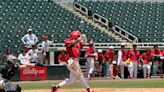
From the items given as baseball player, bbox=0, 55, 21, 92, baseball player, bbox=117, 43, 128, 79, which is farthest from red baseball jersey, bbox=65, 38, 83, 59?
baseball player, bbox=117, 43, 128, 79

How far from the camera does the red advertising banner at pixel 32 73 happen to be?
23509mm

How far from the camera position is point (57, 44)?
28281 mm

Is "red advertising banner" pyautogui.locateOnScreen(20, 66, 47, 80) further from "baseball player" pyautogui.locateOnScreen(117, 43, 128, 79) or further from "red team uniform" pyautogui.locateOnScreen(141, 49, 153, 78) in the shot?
"red team uniform" pyautogui.locateOnScreen(141, 49, 153, 78)

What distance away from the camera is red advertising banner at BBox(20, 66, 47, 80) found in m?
23.5

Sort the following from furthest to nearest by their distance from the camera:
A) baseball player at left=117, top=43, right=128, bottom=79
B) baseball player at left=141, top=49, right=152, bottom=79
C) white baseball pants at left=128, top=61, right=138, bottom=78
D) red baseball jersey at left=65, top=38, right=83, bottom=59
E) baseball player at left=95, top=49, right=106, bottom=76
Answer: baseball player at left=95, top=49, right=106, bottom=76
baseball player at left=141, top=49, right=152, bottom=79
baseball player at left=117, top=43, right=128, bottom=79
white baseball pants at left=128, top=61, right=138, bottom=78
red baseball jersey at left=65, top=38, right=83, bottom=59

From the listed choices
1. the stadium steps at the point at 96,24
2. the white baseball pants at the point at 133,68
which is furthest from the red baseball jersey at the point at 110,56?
the stadium steps at the point at 96,24

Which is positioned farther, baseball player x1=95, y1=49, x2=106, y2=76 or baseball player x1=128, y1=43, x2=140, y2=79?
baseball player x1=95, y1=49, x2=106, y2=76

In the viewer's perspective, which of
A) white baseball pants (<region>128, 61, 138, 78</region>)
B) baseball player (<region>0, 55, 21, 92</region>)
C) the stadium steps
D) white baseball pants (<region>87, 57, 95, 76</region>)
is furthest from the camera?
the stadium steps

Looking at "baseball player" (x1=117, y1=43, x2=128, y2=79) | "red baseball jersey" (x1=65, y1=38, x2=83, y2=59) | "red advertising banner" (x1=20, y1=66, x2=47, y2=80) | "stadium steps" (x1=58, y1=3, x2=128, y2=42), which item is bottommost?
"red advertising banner" (x1=20, y1=66, x2=47, y2=80)

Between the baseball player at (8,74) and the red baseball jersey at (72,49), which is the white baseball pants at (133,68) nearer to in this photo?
the red baseball jersey at (72,49)

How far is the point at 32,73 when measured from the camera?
23625mm

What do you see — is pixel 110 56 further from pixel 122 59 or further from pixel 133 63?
pixel 133 63

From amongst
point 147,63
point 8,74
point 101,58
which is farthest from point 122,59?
point 8,74

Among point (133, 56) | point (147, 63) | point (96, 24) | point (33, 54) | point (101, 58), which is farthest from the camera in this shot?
point (96, 24)
